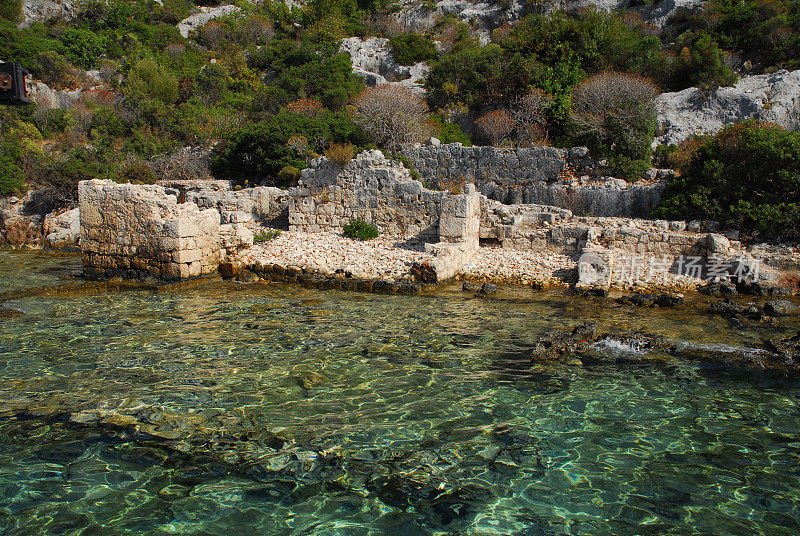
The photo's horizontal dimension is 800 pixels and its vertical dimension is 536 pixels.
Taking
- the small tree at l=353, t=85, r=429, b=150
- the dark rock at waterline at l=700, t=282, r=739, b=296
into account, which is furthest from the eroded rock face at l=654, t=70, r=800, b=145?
the dark rock at waterline at l=700, t=282, r=739, b=296

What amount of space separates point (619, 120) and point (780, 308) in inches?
408

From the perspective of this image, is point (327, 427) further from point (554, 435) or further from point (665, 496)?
point (665, 496)

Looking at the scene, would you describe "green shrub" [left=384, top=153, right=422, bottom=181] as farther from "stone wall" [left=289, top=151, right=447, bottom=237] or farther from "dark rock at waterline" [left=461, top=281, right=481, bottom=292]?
"dark rock at waterline" [left=461, top=281, right=481, bottom=292]

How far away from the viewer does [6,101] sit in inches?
171

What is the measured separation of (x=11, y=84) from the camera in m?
4.29

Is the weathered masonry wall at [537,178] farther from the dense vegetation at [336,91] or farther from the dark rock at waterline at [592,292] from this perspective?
the dark rock at waterline at [592,292]

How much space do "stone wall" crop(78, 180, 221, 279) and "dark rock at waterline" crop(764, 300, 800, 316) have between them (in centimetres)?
1141

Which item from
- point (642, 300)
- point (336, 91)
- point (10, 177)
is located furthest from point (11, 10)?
point (642, 300)

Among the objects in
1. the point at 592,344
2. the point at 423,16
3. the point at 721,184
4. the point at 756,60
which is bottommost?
the point at 592,344

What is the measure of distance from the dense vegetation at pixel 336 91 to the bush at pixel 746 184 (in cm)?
311

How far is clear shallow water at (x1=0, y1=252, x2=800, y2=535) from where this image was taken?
425 centimetres

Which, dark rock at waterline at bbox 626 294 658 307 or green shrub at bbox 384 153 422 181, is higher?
green shrub at bbox 384 153 422 181

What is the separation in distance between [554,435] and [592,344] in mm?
2853

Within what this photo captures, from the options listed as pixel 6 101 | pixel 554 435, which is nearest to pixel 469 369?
pixel 554 435
